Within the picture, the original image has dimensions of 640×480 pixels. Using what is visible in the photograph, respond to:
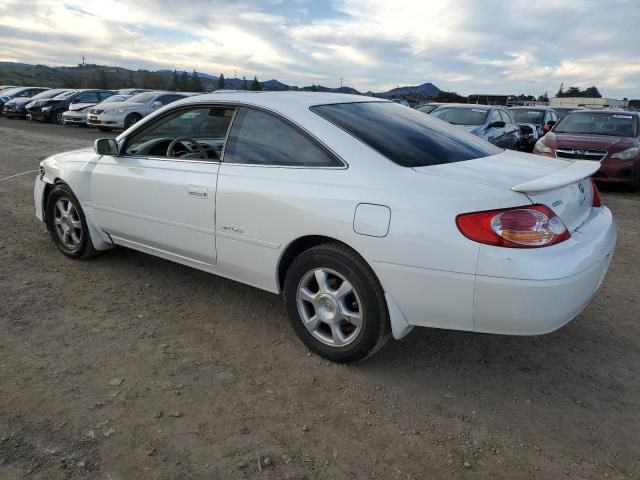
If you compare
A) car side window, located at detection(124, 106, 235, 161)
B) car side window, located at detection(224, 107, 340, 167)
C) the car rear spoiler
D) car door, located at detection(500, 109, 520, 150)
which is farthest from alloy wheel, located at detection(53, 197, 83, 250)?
car door, located at detection(500, 109, 520, 150)

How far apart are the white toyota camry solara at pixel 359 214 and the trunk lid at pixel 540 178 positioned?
0.01 metres

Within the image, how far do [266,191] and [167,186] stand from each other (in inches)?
37.2

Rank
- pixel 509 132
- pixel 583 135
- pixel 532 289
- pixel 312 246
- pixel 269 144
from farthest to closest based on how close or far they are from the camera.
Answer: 1. pixel 509 132
2. pixel 583 135
3. pixel 269 144
4. pixel 312 246
5. pixel 532 289

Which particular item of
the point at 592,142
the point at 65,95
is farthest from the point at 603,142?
the point at 65,95

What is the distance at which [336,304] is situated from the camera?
2975mm

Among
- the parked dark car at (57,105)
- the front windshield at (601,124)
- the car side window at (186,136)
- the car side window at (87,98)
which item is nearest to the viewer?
the car side window at (186,136)

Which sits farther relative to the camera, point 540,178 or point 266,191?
point 266,191

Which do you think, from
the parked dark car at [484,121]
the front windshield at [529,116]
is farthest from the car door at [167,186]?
the front windshield at [529,116]

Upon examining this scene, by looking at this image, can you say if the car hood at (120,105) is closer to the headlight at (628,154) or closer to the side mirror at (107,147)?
the headlight at (628,154)

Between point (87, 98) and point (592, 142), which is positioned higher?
point (87, 98)

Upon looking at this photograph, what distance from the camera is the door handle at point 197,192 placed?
3471 mm

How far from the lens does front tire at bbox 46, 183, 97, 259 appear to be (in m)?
4.59

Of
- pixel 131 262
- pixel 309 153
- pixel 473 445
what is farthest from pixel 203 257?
pixel 473 445

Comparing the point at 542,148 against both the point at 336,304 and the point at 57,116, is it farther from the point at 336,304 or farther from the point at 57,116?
the point at 57,116
